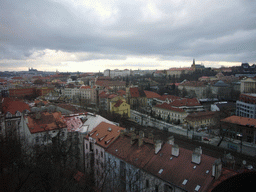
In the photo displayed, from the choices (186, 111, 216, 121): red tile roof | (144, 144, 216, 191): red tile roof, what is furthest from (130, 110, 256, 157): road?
(144, 144, 216, 191): red tile roof

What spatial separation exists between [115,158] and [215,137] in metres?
23.4

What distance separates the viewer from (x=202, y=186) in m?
11.3

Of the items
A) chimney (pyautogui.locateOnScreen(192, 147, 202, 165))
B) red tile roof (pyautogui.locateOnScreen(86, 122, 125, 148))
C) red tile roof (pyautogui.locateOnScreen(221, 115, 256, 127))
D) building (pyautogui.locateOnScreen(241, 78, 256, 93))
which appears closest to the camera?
chimney (pyautogui.locateOnScreen(192, 147, 202, 165))

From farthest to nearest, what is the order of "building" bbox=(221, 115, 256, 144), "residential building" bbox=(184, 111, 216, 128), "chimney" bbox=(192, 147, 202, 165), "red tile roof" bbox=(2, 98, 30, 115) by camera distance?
"residential building" bbox=(184, 111, 216, 128)
"building" bbox=(221, 115, 256, 144)
"red tile roof" bbox=(2, 98, 30, 115)
"chimney" bbox=(192, 147, 202, 165)

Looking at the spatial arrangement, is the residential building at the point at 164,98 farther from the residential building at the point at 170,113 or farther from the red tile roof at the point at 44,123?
the red tile roof at the point at 44,123

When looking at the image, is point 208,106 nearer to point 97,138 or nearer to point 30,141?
point 97,138

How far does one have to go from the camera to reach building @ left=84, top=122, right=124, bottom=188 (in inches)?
746

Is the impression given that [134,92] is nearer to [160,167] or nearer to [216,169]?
[160,167]

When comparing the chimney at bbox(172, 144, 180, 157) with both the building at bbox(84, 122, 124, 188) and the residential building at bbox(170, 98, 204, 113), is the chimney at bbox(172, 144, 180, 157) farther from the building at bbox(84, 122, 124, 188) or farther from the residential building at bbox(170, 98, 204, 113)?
the residential building at bbox(170, 98, 204, 113)

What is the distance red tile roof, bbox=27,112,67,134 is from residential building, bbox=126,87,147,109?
34220 millimetres

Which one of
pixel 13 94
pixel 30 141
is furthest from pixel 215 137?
pixel 13 94

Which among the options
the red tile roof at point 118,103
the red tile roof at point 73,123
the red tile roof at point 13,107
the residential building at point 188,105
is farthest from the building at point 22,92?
the residential building at point 188,105

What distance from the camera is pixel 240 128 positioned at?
105 ft

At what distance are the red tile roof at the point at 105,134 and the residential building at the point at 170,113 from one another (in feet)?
79.9
